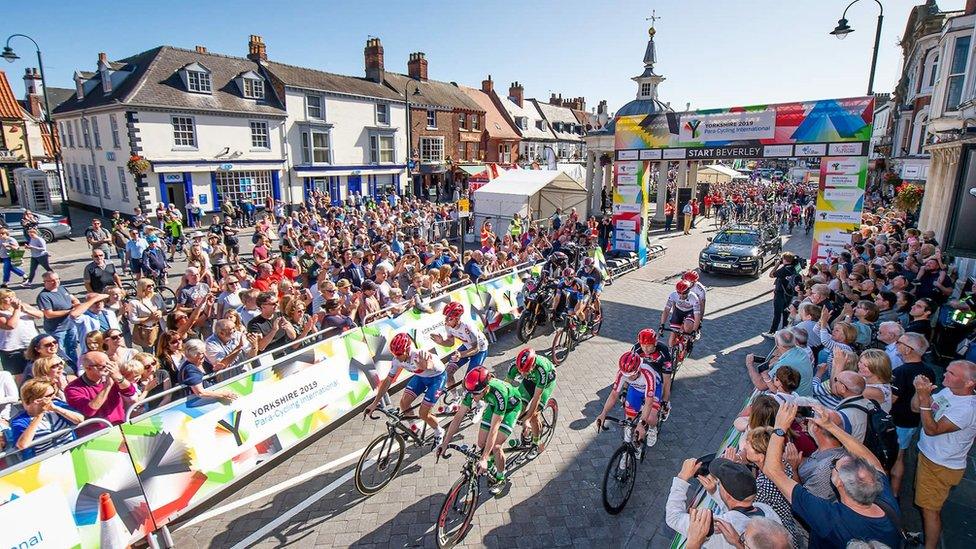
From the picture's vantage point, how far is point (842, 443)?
3.70 m

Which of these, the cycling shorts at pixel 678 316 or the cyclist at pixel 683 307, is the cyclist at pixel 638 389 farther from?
the cycling shorts at pixel 678 316

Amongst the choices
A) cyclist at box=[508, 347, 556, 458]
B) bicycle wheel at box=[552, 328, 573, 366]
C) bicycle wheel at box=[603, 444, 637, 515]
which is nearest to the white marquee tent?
bicycle wheel at box=[552, 328, 573, 366]

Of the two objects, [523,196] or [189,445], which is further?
[523,196]

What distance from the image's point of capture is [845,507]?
317 cm

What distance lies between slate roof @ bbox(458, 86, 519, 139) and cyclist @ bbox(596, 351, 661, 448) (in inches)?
1723

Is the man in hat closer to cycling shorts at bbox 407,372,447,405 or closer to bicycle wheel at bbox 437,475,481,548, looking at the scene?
bicycle wheel at bbox 437,475,481,548

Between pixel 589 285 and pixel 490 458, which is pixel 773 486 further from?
pixel 589 285

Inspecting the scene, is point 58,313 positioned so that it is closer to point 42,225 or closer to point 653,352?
point 653,352

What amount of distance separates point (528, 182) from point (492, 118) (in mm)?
30053

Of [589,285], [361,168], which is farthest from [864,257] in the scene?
[361,168]

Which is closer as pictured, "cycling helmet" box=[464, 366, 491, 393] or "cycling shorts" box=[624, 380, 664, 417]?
"cycling helmet" box=[464, 366, 491, 393]

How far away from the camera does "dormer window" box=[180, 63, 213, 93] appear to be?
2669 cm

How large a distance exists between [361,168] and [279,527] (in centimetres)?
3306

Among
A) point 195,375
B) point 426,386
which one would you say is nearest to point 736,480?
point 426,386
